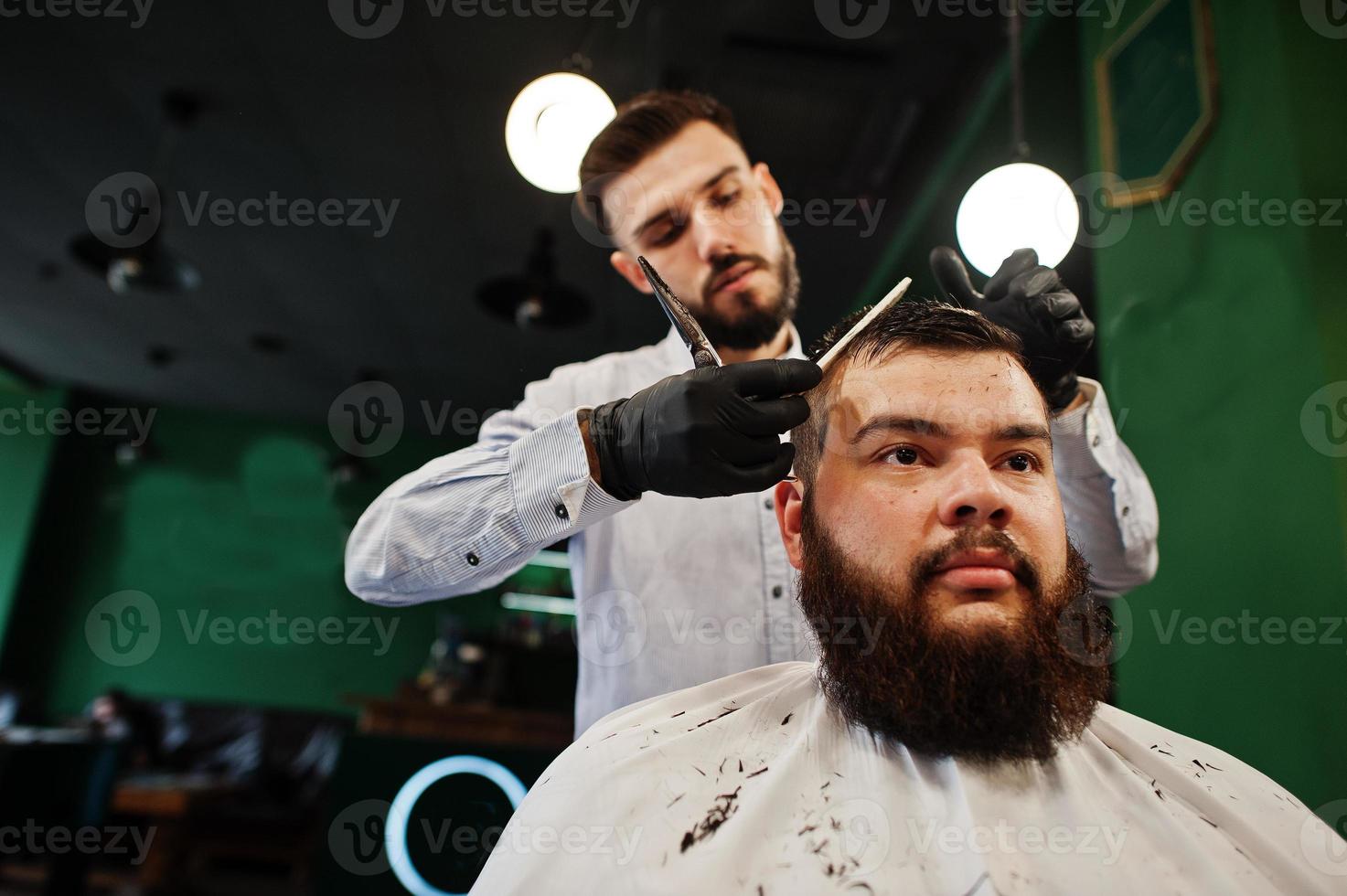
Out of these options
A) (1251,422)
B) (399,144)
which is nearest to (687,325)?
(1251,422)

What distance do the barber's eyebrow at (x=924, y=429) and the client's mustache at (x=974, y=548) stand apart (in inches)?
5.8

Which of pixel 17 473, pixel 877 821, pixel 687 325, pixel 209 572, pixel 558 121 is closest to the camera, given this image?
pixel 877 821

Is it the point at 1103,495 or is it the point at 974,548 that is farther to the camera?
the point at 1103,495

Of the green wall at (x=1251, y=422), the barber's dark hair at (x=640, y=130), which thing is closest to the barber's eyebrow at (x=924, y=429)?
the green wall at (x=1251, y=422)

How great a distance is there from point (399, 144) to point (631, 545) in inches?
129

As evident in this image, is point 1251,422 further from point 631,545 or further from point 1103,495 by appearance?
point 631,545

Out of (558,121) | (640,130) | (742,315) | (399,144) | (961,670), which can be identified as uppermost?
(399,144)

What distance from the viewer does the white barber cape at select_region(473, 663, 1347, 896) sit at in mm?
872

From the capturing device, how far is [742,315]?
154cm

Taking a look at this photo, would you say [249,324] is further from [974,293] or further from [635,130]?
[974,293]

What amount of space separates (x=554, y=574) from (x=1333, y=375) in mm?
7219

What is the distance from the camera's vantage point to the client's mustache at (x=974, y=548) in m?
1.00

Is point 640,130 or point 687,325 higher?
point 640,130

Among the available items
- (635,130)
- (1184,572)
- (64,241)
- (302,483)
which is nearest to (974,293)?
(635,130)
